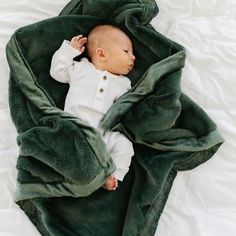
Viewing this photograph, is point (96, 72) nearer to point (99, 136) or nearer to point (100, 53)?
point (100, 53)

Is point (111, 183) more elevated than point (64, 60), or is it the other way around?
point (64, 60)

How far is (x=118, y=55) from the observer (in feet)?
4.89

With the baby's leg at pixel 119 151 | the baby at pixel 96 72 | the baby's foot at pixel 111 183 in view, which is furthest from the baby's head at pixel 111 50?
the baby's foot at pixel 111 183

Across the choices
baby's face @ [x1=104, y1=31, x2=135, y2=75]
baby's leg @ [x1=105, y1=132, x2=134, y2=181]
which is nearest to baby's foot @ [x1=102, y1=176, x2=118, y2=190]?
baby's leg @ [x1=105, y1=132, x2=134, y2=181]

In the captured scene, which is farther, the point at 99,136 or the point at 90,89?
the point at 90,89

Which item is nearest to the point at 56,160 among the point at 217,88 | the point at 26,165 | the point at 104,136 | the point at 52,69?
the point at 26,165

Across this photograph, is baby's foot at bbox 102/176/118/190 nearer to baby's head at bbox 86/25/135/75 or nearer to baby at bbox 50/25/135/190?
baby at bbox 50/25/135/190

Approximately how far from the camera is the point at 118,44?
4.91 feet

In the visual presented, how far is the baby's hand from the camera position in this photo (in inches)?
59.3

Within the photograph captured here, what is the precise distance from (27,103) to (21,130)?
0.27 feet

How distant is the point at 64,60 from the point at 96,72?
→ 4.0 inches

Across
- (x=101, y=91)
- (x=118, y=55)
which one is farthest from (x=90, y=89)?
(x=118, y=55)

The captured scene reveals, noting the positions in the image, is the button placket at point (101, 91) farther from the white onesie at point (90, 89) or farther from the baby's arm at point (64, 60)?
the baby's arm at point (64, 60)

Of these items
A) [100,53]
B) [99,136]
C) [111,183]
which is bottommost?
[111,183]
